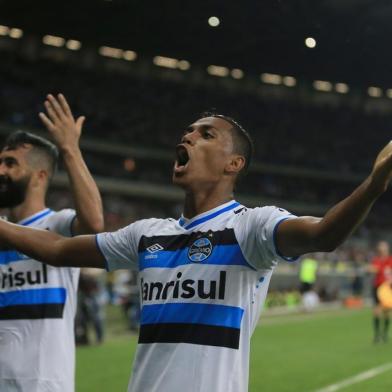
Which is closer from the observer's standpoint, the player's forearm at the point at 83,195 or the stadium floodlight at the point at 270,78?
the player's forearm at the point at 83,195

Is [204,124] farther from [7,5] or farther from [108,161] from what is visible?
[108,161]

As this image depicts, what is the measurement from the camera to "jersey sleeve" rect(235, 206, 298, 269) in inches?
88.4

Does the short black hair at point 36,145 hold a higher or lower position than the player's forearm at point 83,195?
higher

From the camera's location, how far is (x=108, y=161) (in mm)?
32281

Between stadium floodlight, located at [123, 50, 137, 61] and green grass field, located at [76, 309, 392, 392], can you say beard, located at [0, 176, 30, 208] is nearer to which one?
stadium floodlight, located at [123, 50, 137, 61]

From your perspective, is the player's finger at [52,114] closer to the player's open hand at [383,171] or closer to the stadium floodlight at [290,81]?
the stadium floodlight at [290,81]

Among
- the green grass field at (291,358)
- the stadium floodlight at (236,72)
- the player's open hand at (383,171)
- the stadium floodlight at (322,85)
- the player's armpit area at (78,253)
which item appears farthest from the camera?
the green grass field at (291,358)

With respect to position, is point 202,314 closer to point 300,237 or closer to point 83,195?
point 300,237

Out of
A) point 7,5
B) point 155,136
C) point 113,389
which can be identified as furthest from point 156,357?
point 155,136

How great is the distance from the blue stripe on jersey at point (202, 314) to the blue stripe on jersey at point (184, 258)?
0.15m

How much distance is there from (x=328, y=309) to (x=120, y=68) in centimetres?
1045

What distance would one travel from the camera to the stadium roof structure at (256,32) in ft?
9.46

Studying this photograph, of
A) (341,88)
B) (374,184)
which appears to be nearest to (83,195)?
(341,88)

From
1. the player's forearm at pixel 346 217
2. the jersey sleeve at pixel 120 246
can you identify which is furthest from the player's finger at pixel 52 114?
the player's forearm at pixel 346 217
